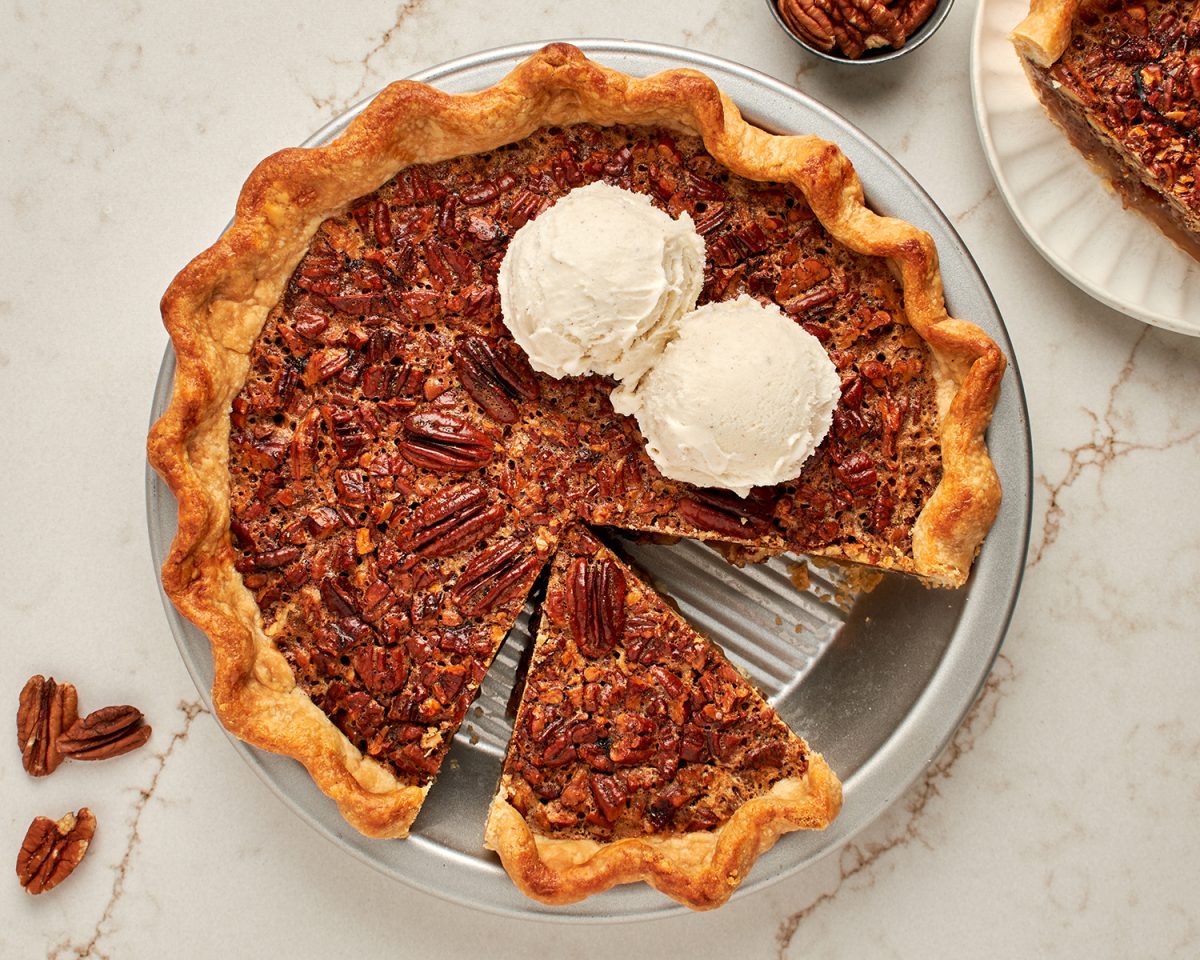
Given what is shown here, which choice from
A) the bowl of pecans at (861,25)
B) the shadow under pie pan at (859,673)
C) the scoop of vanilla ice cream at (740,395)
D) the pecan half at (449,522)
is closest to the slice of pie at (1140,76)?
the bowl of pecans at (861,25)

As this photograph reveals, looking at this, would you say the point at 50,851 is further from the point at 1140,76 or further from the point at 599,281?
the point at 1140,76

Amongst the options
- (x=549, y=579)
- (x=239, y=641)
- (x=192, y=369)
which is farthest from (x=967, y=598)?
(x=192, y=369)

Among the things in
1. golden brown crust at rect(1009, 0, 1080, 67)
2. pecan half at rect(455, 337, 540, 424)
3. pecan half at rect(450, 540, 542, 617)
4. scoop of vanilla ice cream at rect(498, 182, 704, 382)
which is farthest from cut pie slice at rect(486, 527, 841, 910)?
golden brown crust at rect(1009, 0, 1080, 67)

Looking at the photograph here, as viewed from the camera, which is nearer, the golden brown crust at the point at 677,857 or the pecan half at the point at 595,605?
the golden brown crust at the point at 677,857

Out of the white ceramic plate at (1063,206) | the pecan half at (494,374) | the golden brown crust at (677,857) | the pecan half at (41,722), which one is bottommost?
the golden brown crust at (677,857)

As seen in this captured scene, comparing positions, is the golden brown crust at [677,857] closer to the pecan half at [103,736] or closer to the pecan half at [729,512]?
the pecan half at [729,512]

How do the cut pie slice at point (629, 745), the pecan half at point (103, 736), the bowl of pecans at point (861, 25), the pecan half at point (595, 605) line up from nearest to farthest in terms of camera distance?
the cut pie slice at point (629, 745) < the pecan half at point (595, 605) < the bowl of pecans at point (861, 25) < the pecan half at point (103, 736)
